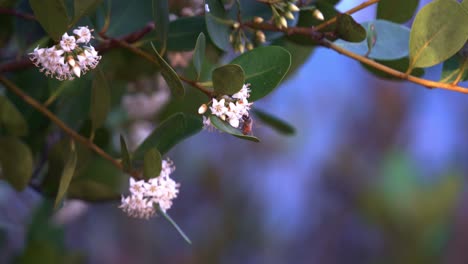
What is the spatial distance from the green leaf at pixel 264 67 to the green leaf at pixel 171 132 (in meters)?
0.07

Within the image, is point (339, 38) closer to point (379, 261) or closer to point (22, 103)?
point (22, 103)

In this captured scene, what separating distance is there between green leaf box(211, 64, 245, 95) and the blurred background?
5.57 feet

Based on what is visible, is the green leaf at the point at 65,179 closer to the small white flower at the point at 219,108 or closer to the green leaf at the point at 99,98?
the green leaf at the point at 99,98

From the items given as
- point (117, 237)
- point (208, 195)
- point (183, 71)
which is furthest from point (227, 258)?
point (183, 71)

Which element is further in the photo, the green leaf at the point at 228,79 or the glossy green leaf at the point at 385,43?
the glossy green leaf at the point at 385,43

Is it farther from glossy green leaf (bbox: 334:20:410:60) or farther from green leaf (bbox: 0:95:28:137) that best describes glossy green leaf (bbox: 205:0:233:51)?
green leaf (bbox: 0:95:28:137)

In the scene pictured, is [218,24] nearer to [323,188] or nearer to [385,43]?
[385,43]

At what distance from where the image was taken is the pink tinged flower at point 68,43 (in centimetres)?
68

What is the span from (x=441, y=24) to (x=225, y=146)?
2.16m

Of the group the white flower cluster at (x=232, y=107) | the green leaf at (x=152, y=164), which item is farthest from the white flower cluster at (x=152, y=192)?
the white flower cluster at (x=232, y=107)

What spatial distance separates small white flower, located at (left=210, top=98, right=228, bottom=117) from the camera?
2.26 ft

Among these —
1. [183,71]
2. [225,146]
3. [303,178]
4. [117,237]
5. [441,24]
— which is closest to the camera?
[441,24]

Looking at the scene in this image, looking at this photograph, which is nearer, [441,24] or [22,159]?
[441,24]

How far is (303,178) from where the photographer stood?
3096 millimetres
